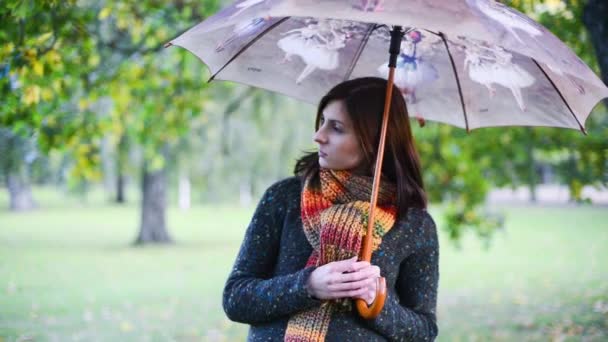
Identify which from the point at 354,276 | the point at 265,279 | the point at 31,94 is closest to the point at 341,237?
the point at 354,276

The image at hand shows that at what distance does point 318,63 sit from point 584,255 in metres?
13.6

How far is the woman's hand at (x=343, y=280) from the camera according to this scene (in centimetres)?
190

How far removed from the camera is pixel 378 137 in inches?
87.5

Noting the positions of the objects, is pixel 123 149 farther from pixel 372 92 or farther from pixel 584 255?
pixel 372 92

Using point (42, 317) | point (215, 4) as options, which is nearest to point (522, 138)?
point (215, 4)

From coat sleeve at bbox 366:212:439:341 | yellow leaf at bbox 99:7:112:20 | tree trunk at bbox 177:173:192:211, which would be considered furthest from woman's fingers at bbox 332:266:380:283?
tree trunk at bbox 177:173:192:211

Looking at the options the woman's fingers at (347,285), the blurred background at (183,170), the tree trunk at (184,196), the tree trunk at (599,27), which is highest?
the tree trunk at (599,27)

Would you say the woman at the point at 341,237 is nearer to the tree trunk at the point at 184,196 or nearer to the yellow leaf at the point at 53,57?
the yellow leaf at the point at 53,57

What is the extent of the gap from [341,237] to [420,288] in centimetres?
36

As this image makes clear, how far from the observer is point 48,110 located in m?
4.56

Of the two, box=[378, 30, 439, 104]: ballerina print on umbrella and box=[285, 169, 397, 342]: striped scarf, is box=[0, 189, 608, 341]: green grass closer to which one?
box=[378, 30, 439, 104]: ballerina print on umbrella

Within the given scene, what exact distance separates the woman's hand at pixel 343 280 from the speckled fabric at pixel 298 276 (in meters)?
0.06

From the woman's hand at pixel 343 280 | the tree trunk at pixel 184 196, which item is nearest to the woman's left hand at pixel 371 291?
the woman's hand at pixel 343 280

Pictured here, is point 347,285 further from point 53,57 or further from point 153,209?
point 153,209
